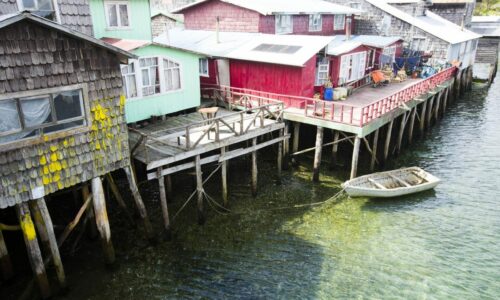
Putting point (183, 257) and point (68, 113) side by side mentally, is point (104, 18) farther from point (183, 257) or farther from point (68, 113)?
point (183, 257)

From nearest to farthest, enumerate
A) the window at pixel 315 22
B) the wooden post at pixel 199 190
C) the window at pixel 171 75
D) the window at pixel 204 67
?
the wooden post at pixel 199 190
the window at pixel 171 75
the window at pixel 204 67
the window at pixel 315 22

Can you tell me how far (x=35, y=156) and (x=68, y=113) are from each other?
1.41m

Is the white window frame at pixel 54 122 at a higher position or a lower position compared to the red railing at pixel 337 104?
higher

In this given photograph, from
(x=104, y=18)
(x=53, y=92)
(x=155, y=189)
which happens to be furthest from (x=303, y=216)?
(x=104, y=18)

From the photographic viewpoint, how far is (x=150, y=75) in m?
15.8

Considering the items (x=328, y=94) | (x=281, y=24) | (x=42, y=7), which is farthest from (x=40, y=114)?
(x=281, y=24)

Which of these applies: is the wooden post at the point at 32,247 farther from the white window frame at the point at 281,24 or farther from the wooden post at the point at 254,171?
the white window frame at the point at 281,24

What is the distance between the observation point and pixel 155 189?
55.2ft

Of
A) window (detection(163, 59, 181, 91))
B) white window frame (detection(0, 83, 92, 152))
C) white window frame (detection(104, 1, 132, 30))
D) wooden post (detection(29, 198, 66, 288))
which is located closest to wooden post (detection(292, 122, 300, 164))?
window (detection(163, 59, 181, 91))

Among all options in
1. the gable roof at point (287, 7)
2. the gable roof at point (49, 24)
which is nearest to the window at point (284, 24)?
the gable roof at point (287, 7)

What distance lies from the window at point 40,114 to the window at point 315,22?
73.6ft

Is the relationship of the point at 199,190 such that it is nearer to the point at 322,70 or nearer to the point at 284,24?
the point at 322,70

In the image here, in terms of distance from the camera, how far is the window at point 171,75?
53.7 feet

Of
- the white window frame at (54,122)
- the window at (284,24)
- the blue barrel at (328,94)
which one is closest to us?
the white window frame at (54,122)
